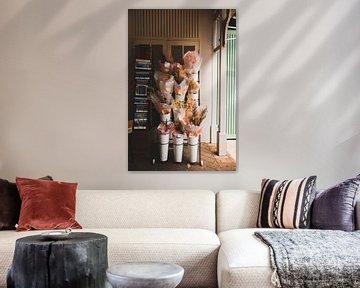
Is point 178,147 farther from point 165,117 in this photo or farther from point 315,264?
point 315,264

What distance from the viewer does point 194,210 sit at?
4.54 meters

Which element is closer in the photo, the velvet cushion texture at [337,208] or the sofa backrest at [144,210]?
the velvet cushion texture at [337,208]

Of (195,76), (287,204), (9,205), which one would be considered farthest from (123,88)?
(287,204)

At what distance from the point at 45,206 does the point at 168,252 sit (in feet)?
3.25

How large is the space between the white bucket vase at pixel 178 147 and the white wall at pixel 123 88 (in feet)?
0.46

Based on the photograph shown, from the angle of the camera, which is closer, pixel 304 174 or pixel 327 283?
pixel 327 283

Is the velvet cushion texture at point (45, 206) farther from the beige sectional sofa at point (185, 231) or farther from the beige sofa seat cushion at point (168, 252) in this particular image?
the beige sofa seat cushion at point (168, 252)

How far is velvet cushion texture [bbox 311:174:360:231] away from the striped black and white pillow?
0.21ft

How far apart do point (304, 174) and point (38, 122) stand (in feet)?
7.19

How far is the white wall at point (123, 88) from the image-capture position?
16.3ft

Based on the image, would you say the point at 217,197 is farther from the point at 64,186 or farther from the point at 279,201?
the point at 64,186

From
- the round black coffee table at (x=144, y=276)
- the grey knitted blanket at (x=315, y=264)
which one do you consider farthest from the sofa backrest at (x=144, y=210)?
the round black coffee table at (x=144, y=276)

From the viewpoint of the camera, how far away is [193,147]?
16.3 ft

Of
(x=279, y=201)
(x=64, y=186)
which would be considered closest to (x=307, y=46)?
(x=279, y=201)
